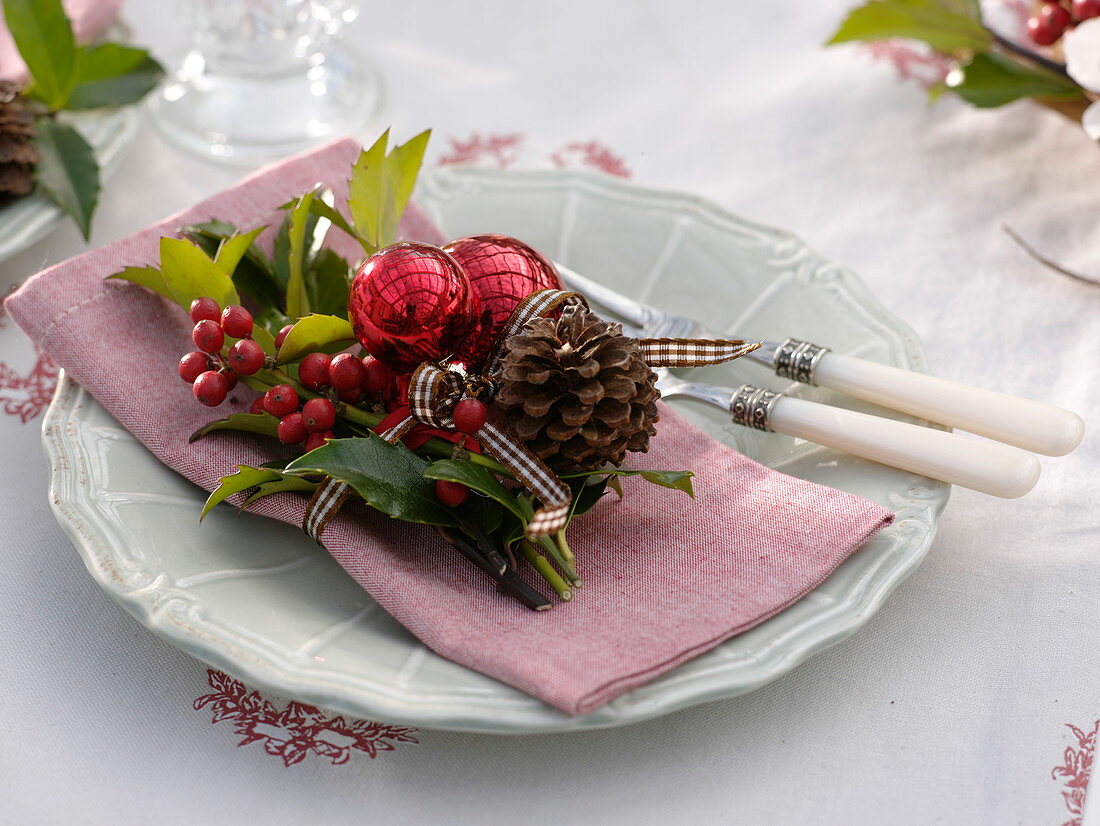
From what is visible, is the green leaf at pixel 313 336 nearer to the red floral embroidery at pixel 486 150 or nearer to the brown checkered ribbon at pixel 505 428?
the brown checkered ribbon at pixel 505 428

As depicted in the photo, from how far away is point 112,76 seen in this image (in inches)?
30.0

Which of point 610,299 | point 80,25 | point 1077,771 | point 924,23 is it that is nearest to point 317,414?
point 610,299

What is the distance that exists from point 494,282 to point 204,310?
0.47 feet

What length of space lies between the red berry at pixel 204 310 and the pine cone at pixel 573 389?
0.51 feet

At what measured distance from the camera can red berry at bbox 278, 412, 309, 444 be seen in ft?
1.66

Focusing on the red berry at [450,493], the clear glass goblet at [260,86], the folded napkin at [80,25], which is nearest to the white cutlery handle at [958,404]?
the red berry at [450,493]

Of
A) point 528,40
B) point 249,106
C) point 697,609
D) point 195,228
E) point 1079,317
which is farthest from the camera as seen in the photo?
point 528,40

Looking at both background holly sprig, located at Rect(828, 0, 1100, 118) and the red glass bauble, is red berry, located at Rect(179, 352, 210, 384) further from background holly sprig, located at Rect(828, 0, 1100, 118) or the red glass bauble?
background holly sprig, located at Rect(828, 0, 1100, 118)

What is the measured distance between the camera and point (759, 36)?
3.15 ft

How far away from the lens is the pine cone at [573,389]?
1.54 ft

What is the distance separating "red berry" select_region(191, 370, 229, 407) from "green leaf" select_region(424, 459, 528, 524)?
12 cm

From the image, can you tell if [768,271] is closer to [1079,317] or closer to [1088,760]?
[1079,317]

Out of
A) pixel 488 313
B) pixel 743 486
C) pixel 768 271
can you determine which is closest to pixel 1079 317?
pixel 768 271

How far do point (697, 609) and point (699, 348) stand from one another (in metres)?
0.13
